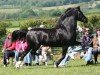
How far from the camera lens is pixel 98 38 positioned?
19.2 meters

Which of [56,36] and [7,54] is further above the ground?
[56,36]

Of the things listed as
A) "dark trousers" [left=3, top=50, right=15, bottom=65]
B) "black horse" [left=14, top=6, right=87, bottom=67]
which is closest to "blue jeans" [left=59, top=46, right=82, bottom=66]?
"black horse" [left=14, top=6, right=87, bottom=67]

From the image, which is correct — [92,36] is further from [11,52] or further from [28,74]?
[28,74]

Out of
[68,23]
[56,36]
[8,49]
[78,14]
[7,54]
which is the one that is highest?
[78,14]

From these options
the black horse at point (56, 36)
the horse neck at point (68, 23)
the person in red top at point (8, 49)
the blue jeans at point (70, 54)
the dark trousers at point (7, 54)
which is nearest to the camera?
the black horse at point (56, 36)

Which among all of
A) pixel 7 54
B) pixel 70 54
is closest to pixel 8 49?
pixel 7 54

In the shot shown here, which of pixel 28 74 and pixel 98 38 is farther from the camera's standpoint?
pixel 98 38

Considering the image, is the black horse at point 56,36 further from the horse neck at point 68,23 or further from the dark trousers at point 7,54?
the dark trousers at point 7,54

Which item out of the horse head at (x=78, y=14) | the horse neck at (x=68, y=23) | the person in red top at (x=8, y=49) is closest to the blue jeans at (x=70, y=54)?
the horse neck at (x=68, y=23)

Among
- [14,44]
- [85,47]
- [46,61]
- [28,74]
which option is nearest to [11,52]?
[14,44]

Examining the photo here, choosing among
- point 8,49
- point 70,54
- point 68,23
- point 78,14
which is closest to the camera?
point 68,23

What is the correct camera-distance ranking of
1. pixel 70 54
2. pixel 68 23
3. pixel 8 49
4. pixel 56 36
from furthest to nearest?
pixel 8 49 < pixel 70 54 < pixel 68 23 < pixel 56 36

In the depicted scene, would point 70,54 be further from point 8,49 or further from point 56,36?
point 8,49

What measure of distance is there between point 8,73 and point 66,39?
327cm
